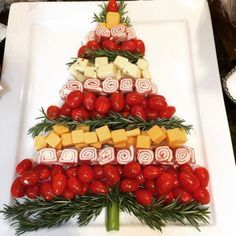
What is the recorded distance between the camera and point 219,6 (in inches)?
49.2

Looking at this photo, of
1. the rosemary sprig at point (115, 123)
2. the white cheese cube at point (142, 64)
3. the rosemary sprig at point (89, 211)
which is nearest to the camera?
the rosemary sprig at point (89, 211)

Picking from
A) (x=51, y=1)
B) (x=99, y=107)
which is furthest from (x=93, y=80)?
(x=51, y=1)

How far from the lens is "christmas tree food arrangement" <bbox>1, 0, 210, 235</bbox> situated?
97 centimetres

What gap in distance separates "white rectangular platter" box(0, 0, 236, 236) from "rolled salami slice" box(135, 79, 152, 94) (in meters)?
0.09

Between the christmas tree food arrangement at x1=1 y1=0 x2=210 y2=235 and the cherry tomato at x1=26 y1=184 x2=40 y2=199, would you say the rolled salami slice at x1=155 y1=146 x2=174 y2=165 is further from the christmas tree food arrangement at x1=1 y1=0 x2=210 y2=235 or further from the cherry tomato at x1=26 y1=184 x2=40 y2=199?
the cherry tomato at x1=26 y1=184 x2=40 y2=199

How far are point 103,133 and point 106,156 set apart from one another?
0.22ft

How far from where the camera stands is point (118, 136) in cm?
102

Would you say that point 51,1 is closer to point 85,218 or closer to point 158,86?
point 158,86

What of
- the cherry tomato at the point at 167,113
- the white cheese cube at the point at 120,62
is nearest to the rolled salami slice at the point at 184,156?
the cherry tomato at the point at 167,113

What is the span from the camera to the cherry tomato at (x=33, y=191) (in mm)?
994

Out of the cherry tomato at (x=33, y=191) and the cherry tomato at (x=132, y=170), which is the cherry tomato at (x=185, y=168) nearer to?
the cherry tomato at (x=132, y=170)

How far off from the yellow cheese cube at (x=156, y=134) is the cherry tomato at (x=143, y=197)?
0.14m

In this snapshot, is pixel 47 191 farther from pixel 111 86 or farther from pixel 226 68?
pixel 226 68

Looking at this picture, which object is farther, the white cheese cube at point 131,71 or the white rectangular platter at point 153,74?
the white cheese cube at point 131,71
